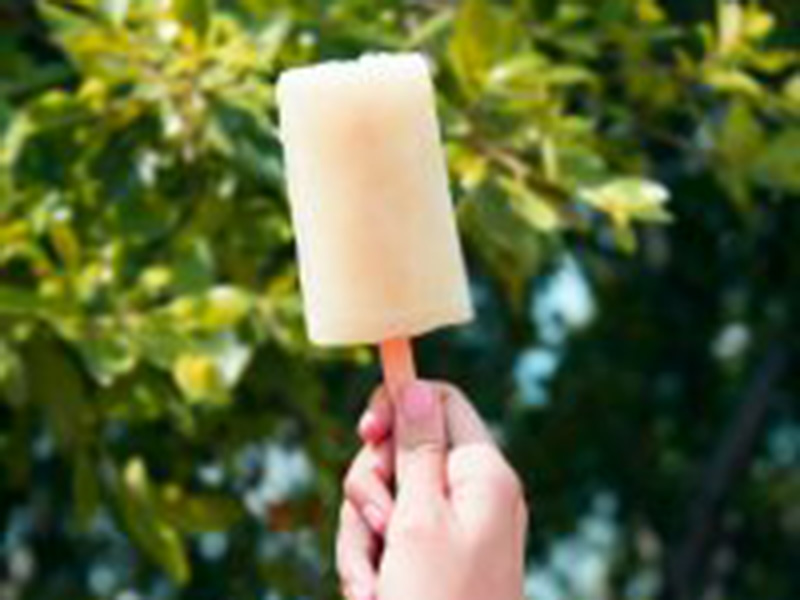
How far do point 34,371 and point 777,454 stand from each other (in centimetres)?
430

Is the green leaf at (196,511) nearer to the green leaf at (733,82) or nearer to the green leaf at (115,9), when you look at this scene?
the green leaf at (115,9)

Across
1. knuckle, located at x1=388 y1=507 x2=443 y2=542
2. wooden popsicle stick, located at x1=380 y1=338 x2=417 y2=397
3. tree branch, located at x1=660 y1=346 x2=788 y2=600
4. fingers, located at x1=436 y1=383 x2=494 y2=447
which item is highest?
knuckle, located at x1=388 y1=507 x2=443 y2=542

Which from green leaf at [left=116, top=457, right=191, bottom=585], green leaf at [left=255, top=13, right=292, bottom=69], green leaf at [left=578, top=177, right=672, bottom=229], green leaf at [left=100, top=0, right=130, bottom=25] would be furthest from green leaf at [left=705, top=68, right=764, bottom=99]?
green leaf at [left=116, top=457, right=191, bottom=585]

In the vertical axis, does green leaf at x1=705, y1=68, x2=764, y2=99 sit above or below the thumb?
below

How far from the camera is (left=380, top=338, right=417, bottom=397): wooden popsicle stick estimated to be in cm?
211

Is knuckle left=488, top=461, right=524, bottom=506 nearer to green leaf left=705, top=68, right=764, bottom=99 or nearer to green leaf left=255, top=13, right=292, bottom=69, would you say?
green leaf left=255, top=13, right=292, bottom=69

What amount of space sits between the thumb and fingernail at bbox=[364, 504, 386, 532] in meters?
0.03

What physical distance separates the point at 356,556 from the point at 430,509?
109 mm

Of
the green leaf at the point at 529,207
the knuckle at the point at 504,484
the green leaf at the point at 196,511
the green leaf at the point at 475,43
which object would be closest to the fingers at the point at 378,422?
the knuckle at the point at 504,484

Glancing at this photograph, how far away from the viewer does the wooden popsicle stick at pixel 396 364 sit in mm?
2105

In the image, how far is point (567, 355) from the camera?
22.7 feet

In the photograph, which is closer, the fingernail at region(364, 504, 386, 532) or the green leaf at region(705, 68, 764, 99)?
the fingernail at region(364, 504, 386, 532)

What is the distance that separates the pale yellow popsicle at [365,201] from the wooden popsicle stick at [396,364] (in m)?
0.01

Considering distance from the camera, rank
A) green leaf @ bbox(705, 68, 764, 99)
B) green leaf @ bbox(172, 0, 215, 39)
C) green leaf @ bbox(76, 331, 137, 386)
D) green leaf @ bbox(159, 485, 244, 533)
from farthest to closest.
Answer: green leaf @ bbox(159, 485, 244, 533) → green leaf @ bbox(705, 68, 764, 99) → green leaf @ bbox(76, 331, 137, 386) → green leaf @ bbox(172, 0, 215, 39)
